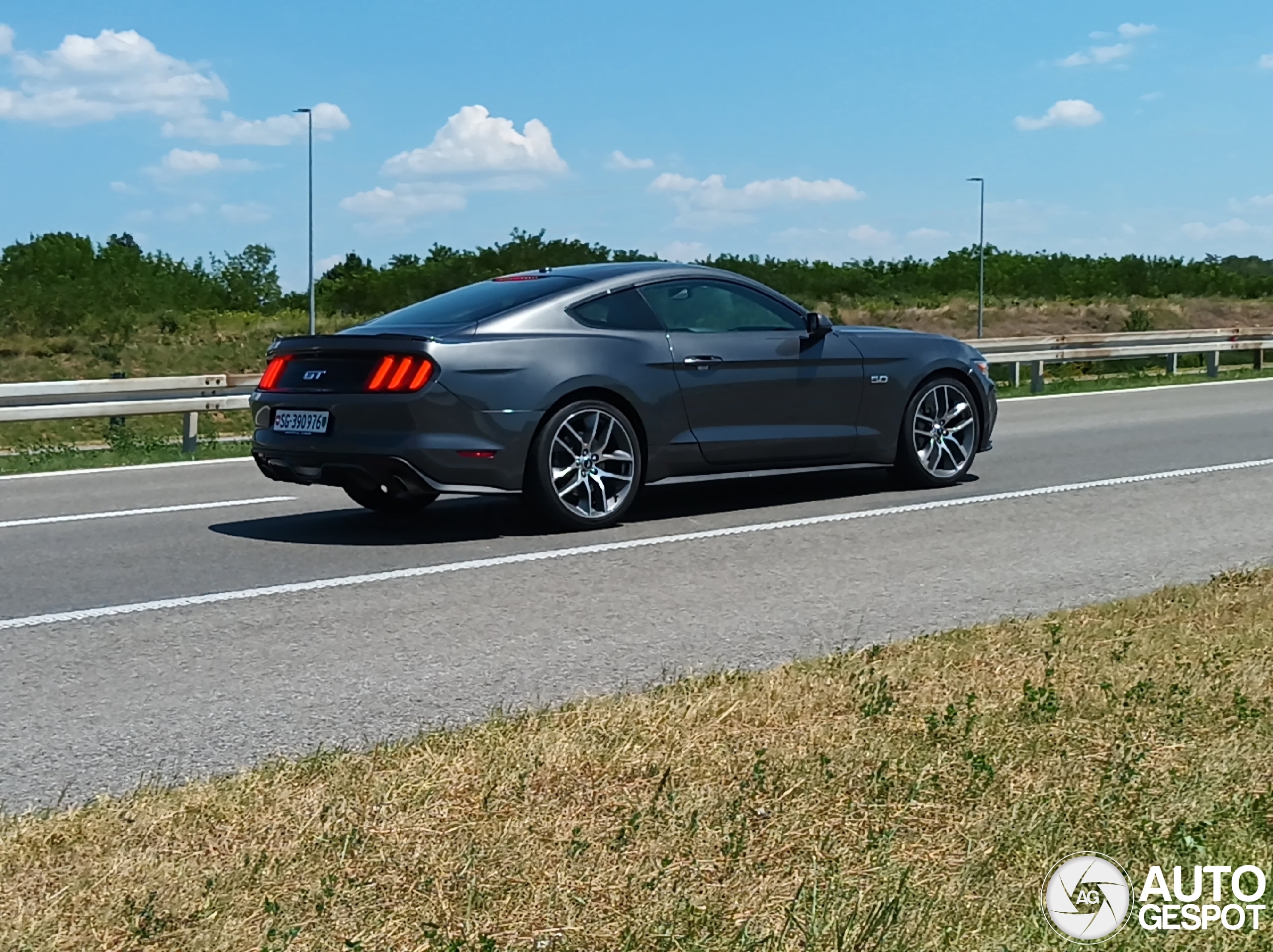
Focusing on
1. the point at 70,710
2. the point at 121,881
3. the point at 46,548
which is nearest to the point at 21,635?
the point at 70,710

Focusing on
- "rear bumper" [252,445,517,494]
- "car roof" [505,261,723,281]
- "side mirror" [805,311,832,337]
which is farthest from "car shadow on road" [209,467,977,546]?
"car roof" [505,261,723,281]

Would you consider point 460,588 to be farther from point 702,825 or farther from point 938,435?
point 938,435

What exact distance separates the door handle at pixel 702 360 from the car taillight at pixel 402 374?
66.9 inches

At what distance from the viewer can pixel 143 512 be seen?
1061 cm

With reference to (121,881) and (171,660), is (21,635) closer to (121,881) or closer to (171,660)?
(171,660)

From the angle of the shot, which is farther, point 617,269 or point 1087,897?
point 617,269

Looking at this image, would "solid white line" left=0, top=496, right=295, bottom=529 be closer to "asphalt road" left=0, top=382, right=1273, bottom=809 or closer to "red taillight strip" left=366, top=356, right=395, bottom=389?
"asphalt road" left=0, top=382, right=1273, bottom=809

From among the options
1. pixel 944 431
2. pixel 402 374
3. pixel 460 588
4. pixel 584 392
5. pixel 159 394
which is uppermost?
pixel 402 374

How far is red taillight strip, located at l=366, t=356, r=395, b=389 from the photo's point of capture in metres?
8.92

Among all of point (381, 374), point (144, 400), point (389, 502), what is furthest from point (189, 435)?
point (381, 374)

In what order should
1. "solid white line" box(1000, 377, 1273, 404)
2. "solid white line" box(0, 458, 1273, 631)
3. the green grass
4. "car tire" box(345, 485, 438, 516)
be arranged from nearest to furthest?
"solid white line" box(0, 458, 1273, 631), "car tire" box(345, 485, 438, 516), the green grass, "solid white line" box(1000, 377, 1273, 404)

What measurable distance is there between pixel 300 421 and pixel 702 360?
7.79 ft

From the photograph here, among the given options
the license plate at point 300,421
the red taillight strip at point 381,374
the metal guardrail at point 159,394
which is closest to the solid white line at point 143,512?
the license plate at point 300,421

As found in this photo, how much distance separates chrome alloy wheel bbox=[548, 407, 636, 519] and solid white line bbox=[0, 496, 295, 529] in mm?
2641
